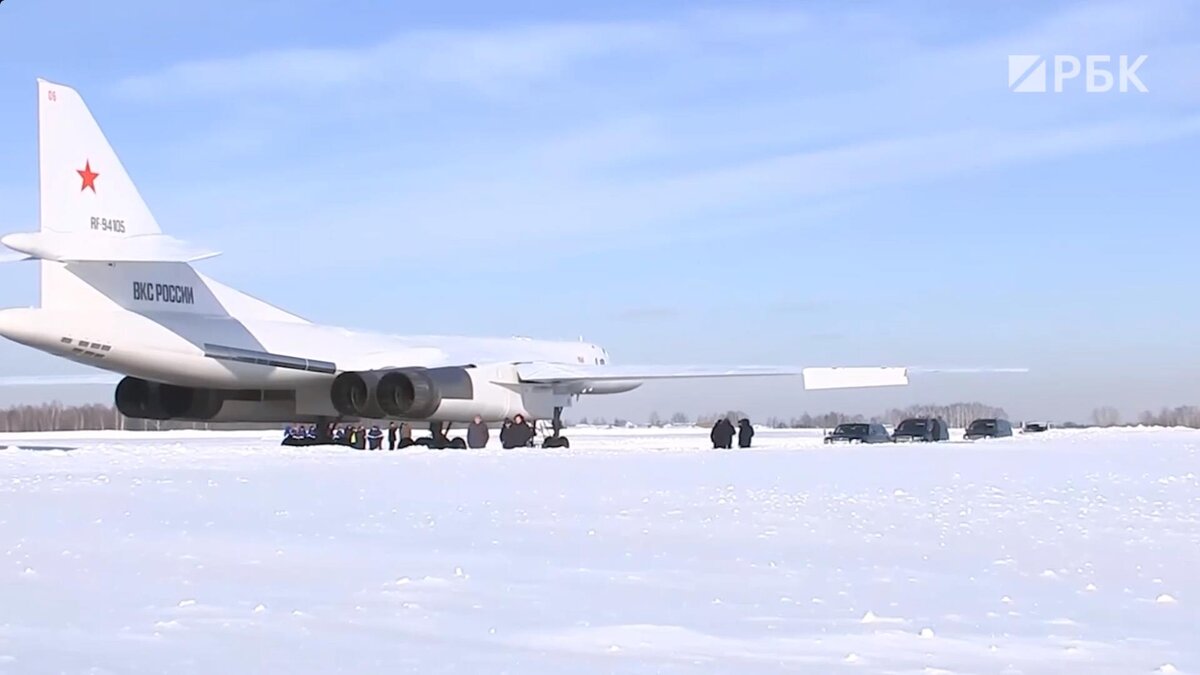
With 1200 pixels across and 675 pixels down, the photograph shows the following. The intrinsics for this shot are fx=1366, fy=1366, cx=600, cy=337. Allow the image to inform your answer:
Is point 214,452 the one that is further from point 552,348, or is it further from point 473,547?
point 552,348

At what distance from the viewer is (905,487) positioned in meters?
12.9

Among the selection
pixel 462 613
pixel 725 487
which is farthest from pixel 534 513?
pixel 462 613

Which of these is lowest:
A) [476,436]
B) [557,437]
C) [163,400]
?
[557,437]

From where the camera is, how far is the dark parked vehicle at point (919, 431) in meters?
34.8

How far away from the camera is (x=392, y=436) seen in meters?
26.8

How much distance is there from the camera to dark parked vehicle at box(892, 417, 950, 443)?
34.8 meters

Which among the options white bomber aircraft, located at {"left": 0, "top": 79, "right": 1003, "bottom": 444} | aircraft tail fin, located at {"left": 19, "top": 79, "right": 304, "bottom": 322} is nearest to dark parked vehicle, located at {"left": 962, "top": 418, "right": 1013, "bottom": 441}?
white bomber aircraft, located at {"left": 0, "top": 79, "right": 1003, "bottom": 444}

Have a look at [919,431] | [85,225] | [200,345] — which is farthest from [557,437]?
[919,431]

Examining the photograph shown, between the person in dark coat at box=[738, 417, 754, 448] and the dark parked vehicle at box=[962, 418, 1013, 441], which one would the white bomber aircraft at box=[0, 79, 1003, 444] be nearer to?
the person in dark coat at box=[738, 417, 754, 448]

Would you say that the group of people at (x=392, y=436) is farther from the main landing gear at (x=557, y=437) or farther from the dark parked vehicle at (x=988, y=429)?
the dark parked vehicle at (x=988, y=429)

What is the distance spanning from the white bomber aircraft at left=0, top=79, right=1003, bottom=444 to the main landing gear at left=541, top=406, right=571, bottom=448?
7cm

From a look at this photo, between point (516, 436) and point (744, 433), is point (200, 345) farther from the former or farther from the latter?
point (744, 433)

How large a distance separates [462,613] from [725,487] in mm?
6940

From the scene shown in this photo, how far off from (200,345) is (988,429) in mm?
23413
